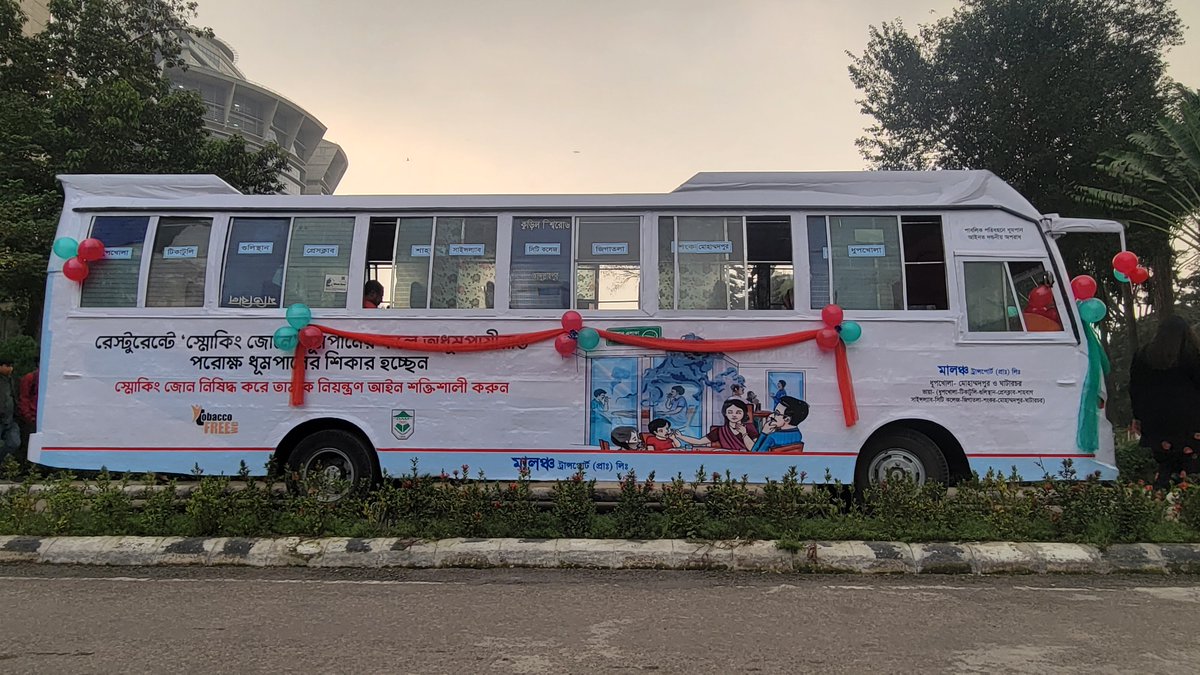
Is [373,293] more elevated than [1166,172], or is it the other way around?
[1166,172]

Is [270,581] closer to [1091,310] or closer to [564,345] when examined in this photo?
[564,345]

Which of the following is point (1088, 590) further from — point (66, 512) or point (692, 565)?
point (66, 512)

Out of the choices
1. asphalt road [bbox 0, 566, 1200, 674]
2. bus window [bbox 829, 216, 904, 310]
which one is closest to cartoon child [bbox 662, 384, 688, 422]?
asphalt road [bbox 0, 566, 1200, 674]

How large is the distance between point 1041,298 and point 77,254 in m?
8.88

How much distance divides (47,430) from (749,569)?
21.1ft

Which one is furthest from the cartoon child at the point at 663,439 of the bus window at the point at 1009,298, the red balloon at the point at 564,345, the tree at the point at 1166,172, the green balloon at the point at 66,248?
the tree at the point at 1166,172

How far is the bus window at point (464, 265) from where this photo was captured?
670 cm

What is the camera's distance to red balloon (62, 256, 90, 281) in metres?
6.63

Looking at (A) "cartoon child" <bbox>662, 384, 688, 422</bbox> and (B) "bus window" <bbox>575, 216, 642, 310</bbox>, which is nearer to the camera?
(A) "cartoon child" <bbox>662, 384, 688, 422</bbox>

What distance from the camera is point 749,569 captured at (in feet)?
17.8

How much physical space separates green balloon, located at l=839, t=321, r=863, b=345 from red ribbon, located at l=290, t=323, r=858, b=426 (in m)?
0.06

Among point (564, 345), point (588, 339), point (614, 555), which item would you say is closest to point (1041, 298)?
point (588, 339)

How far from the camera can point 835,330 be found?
6.36 meters

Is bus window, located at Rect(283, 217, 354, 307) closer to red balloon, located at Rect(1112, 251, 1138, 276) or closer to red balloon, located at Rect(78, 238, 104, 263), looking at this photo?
red balloon, located at Rect(78, 238, 104, 263)
